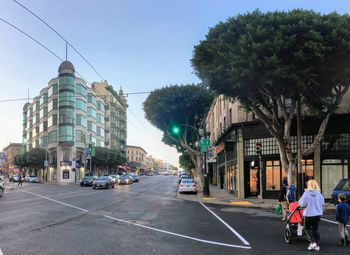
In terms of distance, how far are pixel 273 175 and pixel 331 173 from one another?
12.7 ft

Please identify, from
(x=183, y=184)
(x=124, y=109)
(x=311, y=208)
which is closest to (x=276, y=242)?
(x=311, y=208)

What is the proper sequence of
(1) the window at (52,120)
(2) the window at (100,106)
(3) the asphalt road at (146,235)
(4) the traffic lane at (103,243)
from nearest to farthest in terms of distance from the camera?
(4) the traffic lane at (103,243) < (3) the asphalt road at (146,235) < (1) the window at (52,120) < (2) the window at (100,106)

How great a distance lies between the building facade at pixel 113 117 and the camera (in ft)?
378

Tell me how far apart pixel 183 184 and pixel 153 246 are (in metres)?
28.8

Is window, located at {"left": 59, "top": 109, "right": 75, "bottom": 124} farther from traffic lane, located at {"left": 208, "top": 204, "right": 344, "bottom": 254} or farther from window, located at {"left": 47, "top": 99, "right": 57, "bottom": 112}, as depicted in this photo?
traffic lane, located at {"left": 208, "top": 204, "right": 344, "bottom": 254}

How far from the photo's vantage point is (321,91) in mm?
22609

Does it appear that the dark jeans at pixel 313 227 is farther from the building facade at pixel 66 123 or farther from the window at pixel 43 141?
the window at pixel 43 141

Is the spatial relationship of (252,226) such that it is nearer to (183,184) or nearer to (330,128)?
(330,128)

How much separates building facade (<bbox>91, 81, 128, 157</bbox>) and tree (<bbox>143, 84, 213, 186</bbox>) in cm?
5866

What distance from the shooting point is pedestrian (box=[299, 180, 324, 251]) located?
10.5 metres

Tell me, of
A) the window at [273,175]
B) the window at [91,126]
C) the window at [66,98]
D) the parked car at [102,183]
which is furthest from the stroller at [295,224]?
the window at [91,126]

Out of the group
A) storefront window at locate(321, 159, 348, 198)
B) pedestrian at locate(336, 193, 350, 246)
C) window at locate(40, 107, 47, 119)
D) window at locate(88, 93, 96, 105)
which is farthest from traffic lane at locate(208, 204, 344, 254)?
window at locate(40, 107, 47, 119)

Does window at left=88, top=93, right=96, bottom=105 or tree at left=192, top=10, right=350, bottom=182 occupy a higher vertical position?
window at left=88, top=93, right=96, bottom=105

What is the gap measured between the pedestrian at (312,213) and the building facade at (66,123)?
235ft
